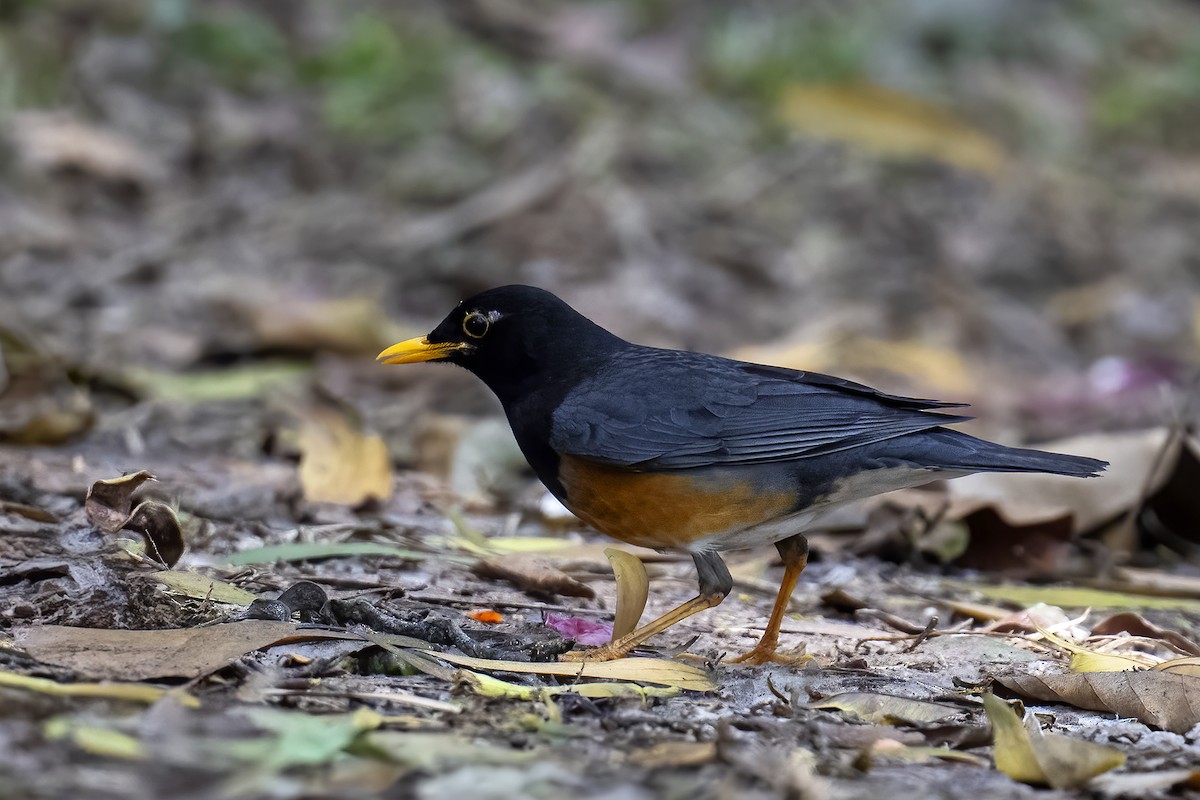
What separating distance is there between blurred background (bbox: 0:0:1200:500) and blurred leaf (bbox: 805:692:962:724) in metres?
3.04

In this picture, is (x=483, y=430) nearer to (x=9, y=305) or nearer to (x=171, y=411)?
(x=171, y=411)

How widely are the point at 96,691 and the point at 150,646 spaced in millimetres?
374

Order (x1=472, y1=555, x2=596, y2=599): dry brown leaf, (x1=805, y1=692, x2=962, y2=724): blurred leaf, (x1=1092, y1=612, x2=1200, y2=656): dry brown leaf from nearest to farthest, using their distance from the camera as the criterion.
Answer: (x1=805, y1=692, x2=962, y2=724): blurred leaf
(x1=1092, y1=612, x2=1200, y2=656): dry brown leaf
(x1=472, y1=555, x2=596, y2=599): dry brown leaf

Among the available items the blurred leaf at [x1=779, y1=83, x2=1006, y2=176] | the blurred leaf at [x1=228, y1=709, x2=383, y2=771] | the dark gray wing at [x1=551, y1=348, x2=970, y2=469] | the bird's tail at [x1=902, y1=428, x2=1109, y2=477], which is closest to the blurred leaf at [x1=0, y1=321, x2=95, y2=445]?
the dark gray wing at [x1=551, y1=348, x2=970, y2=469]

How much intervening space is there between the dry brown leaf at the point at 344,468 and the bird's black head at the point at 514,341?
575mm

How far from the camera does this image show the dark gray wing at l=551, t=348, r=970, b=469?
445 centimetres

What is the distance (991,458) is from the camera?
422 centimetres

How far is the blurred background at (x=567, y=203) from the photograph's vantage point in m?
7.72

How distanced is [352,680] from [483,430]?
10.5ft

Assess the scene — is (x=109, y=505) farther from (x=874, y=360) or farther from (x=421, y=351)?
(x=874, y=360)

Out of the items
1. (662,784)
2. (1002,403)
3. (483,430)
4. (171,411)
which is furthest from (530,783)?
(1002,403)

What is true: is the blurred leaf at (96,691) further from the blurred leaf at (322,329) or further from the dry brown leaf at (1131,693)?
the blurred leaf at (322,329)

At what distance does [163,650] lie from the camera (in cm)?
329

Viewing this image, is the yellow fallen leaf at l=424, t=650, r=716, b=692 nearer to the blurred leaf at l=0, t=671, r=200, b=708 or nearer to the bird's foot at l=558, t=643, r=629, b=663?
the bird's foot at l=558, t=643, r=629, b=663
